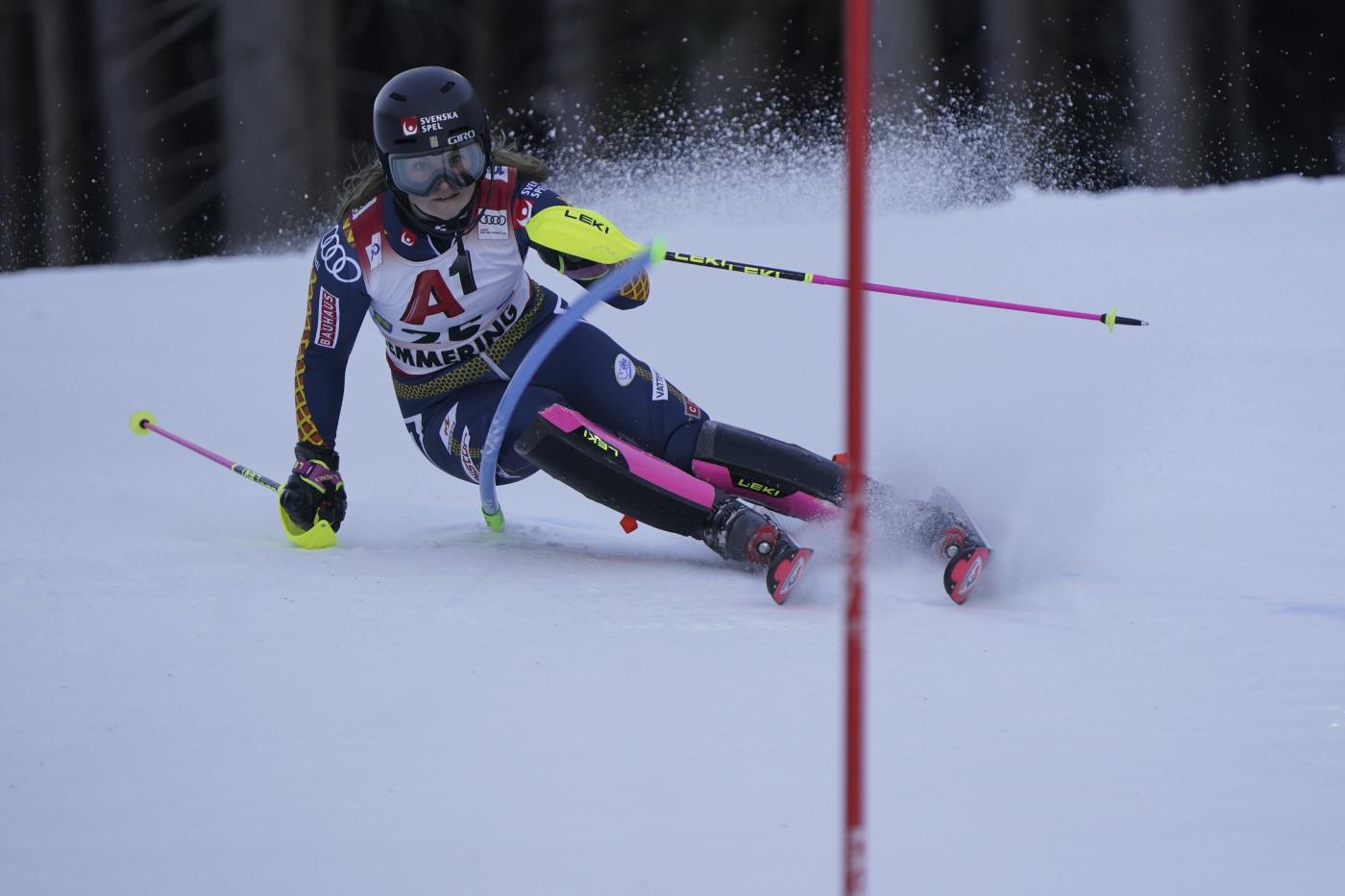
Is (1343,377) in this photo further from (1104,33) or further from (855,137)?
(1104,33)

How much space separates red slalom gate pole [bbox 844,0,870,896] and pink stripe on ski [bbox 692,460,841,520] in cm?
211

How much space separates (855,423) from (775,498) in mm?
2295

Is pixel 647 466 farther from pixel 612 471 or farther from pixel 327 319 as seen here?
pixel 327 319

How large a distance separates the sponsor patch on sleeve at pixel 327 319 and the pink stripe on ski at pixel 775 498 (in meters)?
0.94

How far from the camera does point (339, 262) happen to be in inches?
143

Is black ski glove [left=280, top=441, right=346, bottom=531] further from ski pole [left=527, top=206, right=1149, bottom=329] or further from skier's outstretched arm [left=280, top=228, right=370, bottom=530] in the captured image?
ski pole [left=527, top=206, right=1149, bottom=329]

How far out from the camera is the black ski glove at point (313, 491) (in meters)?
3.69

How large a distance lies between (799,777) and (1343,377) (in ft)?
13.7

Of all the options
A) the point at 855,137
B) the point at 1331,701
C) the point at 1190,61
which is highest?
the point at 1190,61

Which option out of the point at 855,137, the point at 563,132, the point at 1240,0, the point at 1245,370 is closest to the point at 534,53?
the point at 563,132

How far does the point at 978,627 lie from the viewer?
2988 millimetres

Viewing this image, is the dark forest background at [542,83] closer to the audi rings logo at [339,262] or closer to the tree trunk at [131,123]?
the tree trunk at [131,123]

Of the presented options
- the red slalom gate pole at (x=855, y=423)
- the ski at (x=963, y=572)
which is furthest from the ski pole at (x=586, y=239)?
the red slalom gate pole at (x=855, y=423)

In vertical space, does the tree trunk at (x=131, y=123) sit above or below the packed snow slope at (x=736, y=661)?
above
